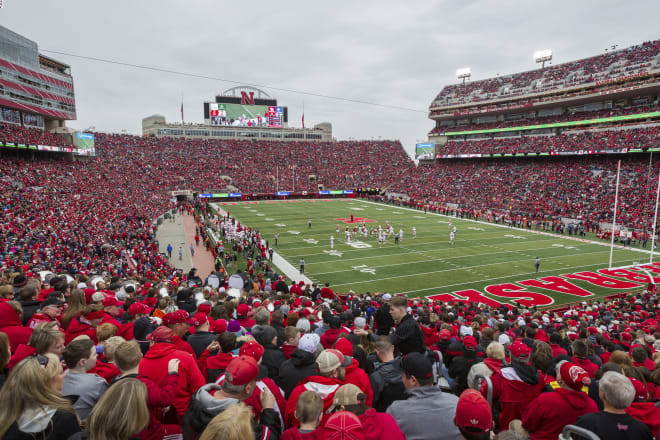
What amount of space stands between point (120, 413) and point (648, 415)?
13.5 ft

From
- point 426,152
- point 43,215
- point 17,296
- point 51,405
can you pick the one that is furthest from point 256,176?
point 51,405

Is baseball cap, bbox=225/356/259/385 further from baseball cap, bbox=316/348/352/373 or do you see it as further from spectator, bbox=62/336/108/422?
spectator, bbox=62/336/108/422

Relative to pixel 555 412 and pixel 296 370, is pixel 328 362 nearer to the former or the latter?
pixel 296 370

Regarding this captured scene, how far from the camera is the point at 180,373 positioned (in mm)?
3477

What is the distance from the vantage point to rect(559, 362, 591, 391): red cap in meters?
3.22

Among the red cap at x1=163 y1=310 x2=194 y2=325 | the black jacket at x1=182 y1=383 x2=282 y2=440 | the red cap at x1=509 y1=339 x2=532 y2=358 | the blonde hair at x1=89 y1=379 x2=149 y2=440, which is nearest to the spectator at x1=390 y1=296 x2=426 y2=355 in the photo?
the red cap at x1=509 y1=339 x2=532 y2=358

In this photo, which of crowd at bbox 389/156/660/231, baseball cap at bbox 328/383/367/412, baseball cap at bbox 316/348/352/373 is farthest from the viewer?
crowd at bbox 389/156/660/231

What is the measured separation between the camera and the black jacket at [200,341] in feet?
15.5

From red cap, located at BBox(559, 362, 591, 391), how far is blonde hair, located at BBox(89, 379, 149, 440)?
330cm

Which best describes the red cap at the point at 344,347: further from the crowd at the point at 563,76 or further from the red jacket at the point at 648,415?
the crowd at the point at 563,76

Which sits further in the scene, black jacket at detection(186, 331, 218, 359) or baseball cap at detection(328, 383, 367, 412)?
black jacket at detection(186, 331, 218, 359)

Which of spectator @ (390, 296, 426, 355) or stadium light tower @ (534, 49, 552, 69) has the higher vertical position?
stadium light tower @ (534, 49, 552, 69)

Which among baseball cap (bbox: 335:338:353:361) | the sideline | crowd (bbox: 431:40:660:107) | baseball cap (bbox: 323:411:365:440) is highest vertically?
crowd (bbox: 431:40:660:107)

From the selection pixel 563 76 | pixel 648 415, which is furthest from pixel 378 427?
pixel 563 76
